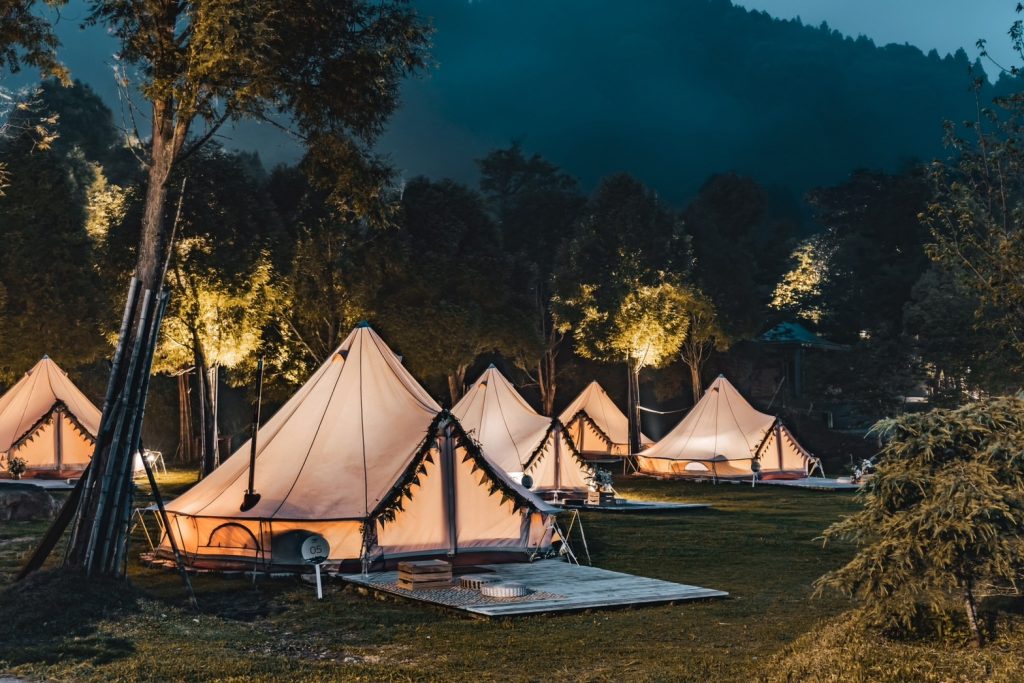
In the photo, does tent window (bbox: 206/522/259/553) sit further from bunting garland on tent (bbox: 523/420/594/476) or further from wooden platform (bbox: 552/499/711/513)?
bunting garland on tent (bbox: 523/420/594/476)

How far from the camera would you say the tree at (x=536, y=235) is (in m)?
53.2

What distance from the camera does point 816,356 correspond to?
184ft

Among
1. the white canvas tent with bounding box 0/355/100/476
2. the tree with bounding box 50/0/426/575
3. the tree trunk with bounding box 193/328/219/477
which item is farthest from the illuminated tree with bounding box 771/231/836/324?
the tree with bounding box 50/0/426/575

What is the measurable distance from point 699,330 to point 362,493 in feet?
113

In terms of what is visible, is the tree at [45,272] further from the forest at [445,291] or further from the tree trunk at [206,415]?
the tree trunk at [206,415]

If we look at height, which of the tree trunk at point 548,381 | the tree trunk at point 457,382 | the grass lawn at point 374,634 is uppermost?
the tree trunk at point 548,381

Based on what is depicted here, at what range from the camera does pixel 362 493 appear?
15602 mm

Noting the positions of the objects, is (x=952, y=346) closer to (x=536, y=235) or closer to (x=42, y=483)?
(x=536, y=235)

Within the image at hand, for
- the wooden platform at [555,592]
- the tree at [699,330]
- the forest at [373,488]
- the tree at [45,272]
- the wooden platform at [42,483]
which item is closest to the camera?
the forest at [373,488]

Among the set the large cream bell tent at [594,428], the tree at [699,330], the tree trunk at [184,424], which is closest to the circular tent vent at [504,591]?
the large cream bell tent at [594,428]

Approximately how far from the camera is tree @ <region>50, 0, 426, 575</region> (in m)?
13.0

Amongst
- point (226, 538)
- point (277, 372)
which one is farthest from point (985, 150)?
point (277, 372)

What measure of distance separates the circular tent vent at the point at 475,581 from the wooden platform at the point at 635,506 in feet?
33.2


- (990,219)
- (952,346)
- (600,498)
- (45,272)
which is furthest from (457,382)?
(990,219)
